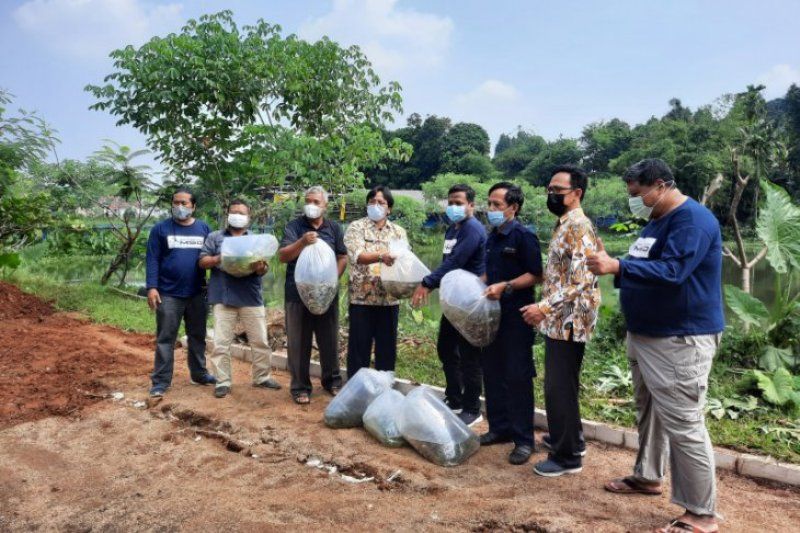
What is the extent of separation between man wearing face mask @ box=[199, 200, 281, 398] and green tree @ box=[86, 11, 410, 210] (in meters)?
2.89

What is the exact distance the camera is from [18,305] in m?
7.95

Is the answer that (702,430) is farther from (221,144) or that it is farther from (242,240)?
(221,144)

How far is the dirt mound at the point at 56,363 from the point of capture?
14.3ft

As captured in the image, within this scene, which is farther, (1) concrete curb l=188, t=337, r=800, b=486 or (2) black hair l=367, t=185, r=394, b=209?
(2) black hair l=367, t=185, r=394, b=209

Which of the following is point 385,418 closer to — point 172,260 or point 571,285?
point 571,285

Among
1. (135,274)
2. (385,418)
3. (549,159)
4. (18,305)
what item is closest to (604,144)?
(549,159)

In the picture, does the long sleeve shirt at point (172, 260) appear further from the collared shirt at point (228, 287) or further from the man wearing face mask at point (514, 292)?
the man wearing face mask at point (514, 292)

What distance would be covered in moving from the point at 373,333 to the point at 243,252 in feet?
3.74

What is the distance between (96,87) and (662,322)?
26.0ft

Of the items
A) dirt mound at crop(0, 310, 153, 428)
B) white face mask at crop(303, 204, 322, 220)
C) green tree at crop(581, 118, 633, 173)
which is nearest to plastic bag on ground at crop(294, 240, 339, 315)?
white face mask at crop(303, 204, 322, 220)

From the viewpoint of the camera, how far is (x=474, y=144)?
143 feet

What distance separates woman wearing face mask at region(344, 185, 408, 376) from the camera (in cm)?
408

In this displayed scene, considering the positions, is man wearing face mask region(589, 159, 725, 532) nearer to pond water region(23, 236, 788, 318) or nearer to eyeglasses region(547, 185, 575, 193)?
eyeglasses region(547, 185, 575, 193)

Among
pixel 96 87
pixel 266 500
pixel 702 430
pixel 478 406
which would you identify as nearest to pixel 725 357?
pixel 478 406
